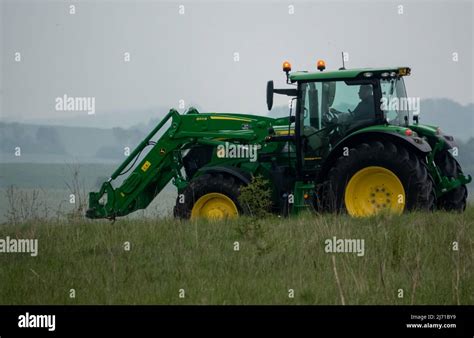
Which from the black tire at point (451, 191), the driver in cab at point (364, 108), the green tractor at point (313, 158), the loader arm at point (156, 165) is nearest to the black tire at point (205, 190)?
the green tractor at point (313, 158)

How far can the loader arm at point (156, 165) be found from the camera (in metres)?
17.6

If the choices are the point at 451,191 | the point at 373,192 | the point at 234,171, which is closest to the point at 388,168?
the point at 373,192

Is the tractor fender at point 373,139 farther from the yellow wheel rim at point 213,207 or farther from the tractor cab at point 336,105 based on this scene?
the yellow wheel rim at point 213,207

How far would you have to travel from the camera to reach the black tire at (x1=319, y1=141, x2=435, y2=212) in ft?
48.4

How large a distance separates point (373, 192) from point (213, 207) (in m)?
2.59

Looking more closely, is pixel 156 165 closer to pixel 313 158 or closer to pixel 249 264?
pixel 313 158

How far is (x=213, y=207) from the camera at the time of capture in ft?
53.8

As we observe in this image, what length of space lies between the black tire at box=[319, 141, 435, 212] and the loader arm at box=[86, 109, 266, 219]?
8.48 feet

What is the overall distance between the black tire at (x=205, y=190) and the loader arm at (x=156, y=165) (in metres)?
0.99

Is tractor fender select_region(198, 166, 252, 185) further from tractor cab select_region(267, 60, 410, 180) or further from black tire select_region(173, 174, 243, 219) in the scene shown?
tractor cab select_region(267, 60, 410, 180)
